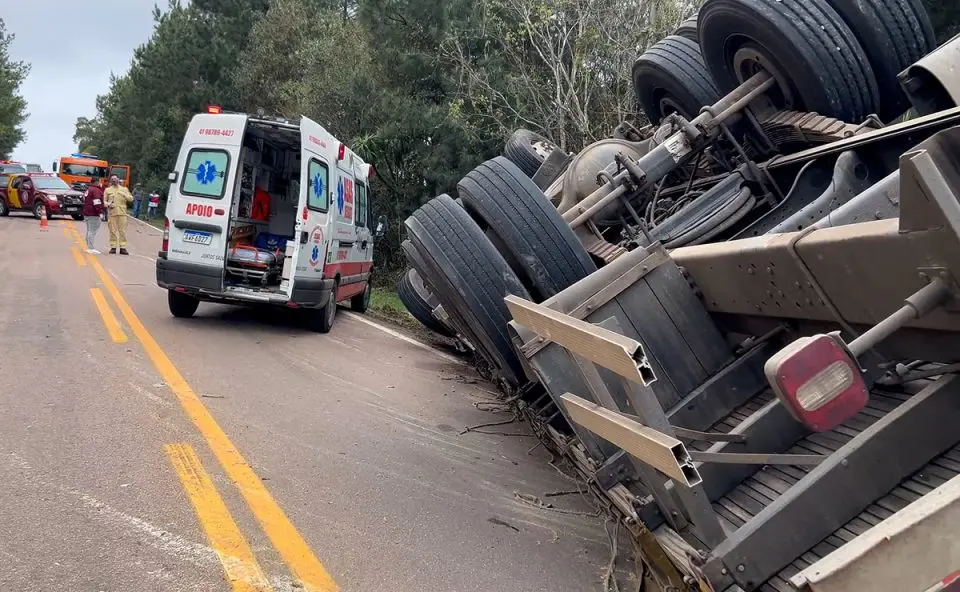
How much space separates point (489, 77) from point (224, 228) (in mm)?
7609

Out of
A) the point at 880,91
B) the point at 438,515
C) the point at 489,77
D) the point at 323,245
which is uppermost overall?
the point at 489,77

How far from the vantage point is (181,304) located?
9.80 meters

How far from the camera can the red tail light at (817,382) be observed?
1754mm

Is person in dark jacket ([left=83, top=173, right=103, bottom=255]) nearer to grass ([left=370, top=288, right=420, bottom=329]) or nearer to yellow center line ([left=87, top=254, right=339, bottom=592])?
grass ([left=370, top=288, right=420, bottom=329])

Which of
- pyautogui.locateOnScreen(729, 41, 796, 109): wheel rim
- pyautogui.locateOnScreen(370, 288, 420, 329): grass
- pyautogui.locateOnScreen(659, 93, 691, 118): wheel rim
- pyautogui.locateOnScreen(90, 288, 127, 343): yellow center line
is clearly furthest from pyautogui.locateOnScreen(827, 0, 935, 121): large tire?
pyautogui.locateOnScreen(370, 288, 420, 329): grass

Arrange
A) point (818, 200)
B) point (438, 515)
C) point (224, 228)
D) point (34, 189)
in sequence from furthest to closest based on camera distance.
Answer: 1. point (34, 189)
2. point (224, 228)
3. point (438, 515)
4. point (818, 200)

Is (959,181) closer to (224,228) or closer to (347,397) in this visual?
(347,397)

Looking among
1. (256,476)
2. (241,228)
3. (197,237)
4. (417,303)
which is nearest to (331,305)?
(417,303)

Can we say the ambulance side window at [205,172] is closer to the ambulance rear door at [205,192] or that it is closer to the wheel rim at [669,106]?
the ambulance rear door at [205,192]

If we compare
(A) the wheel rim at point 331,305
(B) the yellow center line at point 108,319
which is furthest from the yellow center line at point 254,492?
(A) the wheel rim at point 331,305

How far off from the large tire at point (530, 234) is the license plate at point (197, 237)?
517cm

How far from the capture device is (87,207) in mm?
17125

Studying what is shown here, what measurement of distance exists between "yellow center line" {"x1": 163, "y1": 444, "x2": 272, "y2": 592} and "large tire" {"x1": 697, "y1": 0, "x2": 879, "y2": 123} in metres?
4.10

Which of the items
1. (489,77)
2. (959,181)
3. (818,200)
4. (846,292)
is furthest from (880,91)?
(489,77)
